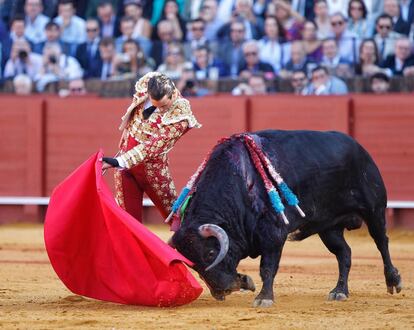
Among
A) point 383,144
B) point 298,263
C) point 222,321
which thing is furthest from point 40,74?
point 222,321

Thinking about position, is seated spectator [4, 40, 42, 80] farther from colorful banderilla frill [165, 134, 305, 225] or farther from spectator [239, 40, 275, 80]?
colorful banderilla frill [165, 134, 305, 225]

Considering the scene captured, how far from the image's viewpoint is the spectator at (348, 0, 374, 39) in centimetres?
1124

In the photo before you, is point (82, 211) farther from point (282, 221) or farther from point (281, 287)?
point (281, 287)

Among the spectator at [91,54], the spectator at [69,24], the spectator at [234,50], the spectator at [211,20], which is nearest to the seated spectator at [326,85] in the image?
the spectator at [234,50]

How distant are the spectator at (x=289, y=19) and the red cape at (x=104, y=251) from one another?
5632 millimetres

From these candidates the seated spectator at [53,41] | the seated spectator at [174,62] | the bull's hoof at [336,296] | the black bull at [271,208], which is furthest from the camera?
the seated spectator at [53,41]

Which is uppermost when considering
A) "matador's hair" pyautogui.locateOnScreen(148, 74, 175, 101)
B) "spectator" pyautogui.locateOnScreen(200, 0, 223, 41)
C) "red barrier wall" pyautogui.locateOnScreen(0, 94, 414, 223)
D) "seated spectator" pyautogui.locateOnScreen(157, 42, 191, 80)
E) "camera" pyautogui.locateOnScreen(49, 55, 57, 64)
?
"matador's hair" pyautogui.locateOnScreen(148, 74, 175, 101)

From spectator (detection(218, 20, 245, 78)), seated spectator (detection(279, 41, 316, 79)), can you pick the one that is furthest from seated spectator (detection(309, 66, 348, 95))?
spectator (detection(218, 20, 245, 78))

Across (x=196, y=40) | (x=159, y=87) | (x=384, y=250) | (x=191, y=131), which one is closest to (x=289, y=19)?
Answer: (x=196, y=40)

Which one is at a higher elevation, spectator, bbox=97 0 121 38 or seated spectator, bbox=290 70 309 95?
spectator, bbox=97 0 121 38

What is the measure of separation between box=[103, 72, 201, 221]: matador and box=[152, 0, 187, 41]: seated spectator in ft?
18.6

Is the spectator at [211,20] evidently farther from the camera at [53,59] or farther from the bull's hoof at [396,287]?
the bull's hoof at [396,287]

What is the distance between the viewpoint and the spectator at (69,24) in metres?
12.5

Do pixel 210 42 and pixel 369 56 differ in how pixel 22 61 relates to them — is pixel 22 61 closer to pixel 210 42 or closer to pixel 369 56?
pixel 210 42
